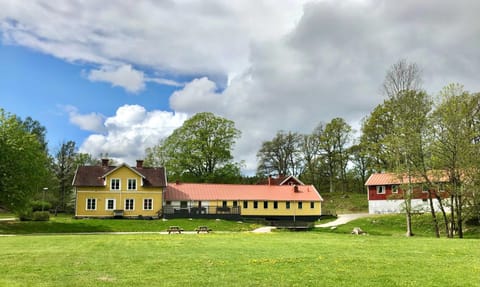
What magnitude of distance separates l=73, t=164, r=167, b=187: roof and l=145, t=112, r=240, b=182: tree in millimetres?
12169

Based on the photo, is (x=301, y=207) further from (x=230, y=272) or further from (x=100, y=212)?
(x=230, y=272)

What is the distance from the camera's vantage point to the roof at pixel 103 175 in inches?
2031

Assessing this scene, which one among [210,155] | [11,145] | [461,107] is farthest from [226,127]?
[461,107]

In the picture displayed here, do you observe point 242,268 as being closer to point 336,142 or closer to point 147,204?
point 147,204

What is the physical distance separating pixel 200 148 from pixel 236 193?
13317 millimetres

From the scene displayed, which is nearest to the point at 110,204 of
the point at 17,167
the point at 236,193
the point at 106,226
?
the point at 106,226

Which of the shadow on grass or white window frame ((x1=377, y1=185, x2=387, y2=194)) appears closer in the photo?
the shadow on grass

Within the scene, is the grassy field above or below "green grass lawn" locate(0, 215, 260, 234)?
above

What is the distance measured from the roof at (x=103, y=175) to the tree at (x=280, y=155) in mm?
28082

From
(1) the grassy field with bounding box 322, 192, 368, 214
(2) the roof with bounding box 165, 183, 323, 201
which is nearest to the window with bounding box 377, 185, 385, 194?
(1) the grassy field with bounding box 322, 192, 368, 214

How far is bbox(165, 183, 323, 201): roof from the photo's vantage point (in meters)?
55.7

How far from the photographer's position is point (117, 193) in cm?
5216

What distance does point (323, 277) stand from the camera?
40.0 feet

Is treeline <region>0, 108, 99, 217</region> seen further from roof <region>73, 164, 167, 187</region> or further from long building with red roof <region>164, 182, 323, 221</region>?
long building with red roof <region>164, 182, 323, 221</region>
